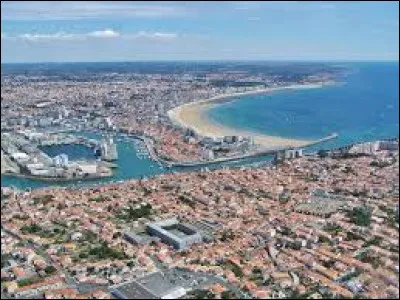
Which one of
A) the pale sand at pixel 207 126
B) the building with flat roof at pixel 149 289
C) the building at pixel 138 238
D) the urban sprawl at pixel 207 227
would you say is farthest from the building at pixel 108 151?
the building with flat roof at pixel 149 289

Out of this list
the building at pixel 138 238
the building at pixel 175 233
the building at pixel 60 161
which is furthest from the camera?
the building at pixel 60 161

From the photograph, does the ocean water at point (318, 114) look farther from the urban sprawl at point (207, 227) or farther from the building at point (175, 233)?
the building at point (175, 233)

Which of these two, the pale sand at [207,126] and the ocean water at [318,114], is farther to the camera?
the ocean water at [318,114]

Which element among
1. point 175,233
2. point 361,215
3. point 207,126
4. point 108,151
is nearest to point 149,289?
point 175,233

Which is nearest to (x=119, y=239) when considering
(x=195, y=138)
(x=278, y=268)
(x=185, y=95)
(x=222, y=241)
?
(x=222, y=241)

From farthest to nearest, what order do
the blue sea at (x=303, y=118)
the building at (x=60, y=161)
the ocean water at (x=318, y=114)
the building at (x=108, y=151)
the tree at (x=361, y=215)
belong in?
the ocean water at (x=318, y=114) < the building at (x=108, y=151) < the blue sea at (x=303, y=118) < the building at (x=60, y=161) < the tree at (x=361, y=215)

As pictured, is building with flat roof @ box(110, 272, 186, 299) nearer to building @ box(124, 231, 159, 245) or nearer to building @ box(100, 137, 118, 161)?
building @ box(124, 231, 159, 245)
